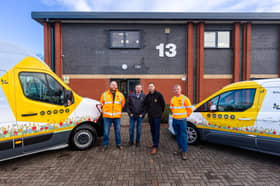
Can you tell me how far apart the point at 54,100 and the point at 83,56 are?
7.11 metres

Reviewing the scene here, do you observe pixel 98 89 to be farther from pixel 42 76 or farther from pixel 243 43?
pixel 243 43

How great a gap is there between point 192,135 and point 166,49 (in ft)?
23.2

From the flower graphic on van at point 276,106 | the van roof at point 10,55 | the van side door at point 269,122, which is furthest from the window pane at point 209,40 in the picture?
the van roof at point 10,55

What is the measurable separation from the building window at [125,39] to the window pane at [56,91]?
23.0 ft

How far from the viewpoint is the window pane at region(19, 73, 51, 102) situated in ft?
10.2

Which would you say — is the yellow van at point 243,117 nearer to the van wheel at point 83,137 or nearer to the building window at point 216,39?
the van wheel at point 83,137

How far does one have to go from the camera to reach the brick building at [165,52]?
9688 millimetres

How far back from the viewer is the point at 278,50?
10047 millimetres

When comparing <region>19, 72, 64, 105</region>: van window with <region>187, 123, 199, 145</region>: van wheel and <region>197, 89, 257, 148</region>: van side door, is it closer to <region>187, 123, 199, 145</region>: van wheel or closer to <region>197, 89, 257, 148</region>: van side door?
<region>187, 123, 199, 145</region>: van wheel

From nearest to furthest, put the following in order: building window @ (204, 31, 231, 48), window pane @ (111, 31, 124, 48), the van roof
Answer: the van roof → window pane @ (111, 31, 124, 48) → building window @ (204, 31, 231, 48)

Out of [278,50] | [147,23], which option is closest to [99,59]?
[147,23]

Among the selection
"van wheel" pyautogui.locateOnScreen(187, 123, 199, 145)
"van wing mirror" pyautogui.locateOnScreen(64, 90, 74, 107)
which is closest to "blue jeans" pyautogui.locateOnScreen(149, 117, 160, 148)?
"van wheel" pyautogui.locateOnScreen(187, 123, 199, 145)

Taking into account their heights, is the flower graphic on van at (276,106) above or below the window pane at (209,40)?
below

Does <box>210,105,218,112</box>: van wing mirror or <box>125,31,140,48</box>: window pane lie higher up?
<box>125,31,140,48</box>: window pane
